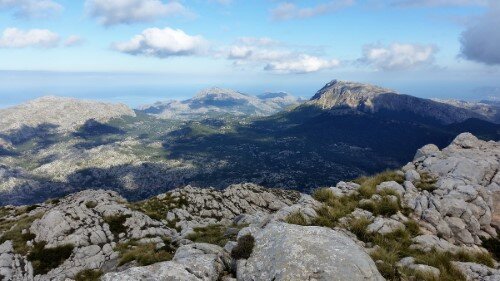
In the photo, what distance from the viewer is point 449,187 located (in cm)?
3359

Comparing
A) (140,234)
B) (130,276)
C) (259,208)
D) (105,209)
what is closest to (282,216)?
(130,276)

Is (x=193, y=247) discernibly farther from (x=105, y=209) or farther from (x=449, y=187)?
(x=105, y=209)

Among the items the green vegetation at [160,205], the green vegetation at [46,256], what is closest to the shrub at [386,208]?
the green vegetation at [46,256]

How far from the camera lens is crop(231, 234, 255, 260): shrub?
18.3 meters

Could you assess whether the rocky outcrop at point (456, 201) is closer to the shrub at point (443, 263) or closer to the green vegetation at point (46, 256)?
the shrub at point (443, 263)

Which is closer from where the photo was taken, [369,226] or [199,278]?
[199,278]

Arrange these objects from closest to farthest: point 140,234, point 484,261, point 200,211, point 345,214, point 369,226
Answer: point 484,261, point 369,226, point 345,214, point 140,234, point 200,211

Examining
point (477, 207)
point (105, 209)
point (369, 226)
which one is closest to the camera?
point (369, 226)

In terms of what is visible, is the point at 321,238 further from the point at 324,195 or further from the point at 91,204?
the point at 91,204

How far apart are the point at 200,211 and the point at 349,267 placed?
7503 centimetres

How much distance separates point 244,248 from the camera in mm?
18578

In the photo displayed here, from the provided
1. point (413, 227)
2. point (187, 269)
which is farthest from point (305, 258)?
point (413, 227)

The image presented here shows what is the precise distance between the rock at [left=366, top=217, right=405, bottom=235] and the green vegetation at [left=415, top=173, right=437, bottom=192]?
33.5 feet

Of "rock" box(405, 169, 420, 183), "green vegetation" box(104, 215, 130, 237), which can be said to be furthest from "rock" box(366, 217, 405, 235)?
"green vegetation" box(104, 215, 130, 237)
